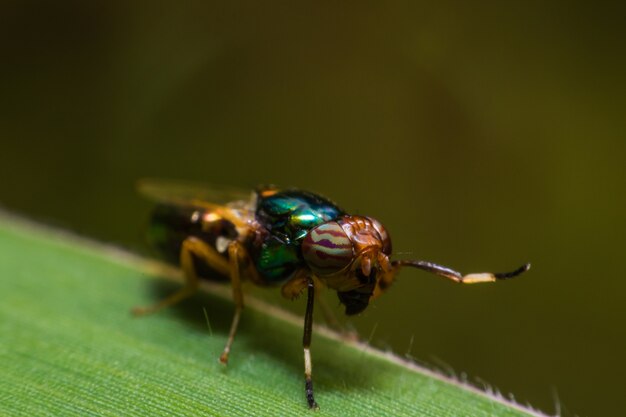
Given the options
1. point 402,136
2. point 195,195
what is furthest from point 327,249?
point 402,136

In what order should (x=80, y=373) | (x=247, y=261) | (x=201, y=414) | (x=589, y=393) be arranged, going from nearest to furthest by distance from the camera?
(x=201, y=414) → (x=80, y=373) → (x=247, y=261) → (x=589, y=393)

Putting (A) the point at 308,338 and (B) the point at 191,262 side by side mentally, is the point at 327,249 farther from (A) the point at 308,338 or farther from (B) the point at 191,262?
(B) the point at 191,262

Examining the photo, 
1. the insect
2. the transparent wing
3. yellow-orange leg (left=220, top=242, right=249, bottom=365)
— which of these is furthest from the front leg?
the transparent wing

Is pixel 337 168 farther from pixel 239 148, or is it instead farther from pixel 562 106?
pixel 562 106

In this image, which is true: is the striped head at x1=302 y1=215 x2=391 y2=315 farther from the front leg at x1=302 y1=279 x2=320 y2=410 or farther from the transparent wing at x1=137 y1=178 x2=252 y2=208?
the transparent wing at x1=137 y1=178 x2=252 y2=208

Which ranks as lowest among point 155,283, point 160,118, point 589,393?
point 155,283

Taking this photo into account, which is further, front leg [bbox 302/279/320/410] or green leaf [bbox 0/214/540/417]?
front leg [bbox 302/279/320/410]

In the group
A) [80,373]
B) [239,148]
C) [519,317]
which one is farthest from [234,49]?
[80,373]
